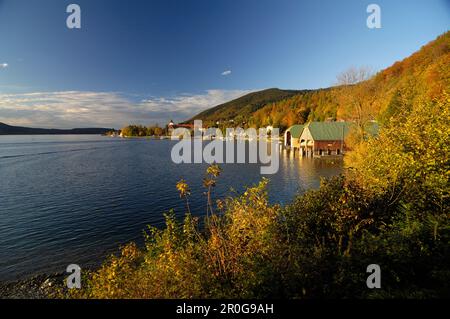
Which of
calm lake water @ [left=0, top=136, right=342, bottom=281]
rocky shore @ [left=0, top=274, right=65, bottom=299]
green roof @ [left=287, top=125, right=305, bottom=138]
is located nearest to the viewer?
rocky shore @ [left=0, top=274, right=65, bottom=299]

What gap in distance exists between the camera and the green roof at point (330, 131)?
2112 inches

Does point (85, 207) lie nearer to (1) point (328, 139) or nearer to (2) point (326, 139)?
Result: (2) point (326, 139)

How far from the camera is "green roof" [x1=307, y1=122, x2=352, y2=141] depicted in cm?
5366

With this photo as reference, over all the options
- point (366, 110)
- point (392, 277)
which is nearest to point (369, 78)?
point (366, 110)

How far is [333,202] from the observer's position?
9383 millimetres

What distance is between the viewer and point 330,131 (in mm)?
54812

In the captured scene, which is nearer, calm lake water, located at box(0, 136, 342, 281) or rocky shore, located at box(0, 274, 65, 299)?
rocky shore, located at box(0, 274, 65, 299)

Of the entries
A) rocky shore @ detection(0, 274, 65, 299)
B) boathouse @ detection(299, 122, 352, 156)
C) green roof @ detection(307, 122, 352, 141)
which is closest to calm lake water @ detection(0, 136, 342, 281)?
rocky shore @ detection(0, 274, 65, 299)

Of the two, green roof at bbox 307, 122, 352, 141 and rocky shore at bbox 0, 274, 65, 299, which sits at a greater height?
green roof at bbox 307, 122, 352, 141

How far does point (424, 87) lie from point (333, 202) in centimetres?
2970

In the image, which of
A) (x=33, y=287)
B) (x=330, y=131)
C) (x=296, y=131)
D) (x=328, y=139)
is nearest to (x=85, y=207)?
(x=33, y=287)

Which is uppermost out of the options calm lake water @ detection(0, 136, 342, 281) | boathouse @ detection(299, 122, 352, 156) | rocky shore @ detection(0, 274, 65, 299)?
boathouse @ detection(299, 122, 352, 156)

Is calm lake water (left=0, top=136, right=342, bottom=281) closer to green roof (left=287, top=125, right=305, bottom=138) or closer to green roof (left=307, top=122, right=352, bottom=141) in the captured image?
green roof (left=307, top=122, right=352, bottom=141)
